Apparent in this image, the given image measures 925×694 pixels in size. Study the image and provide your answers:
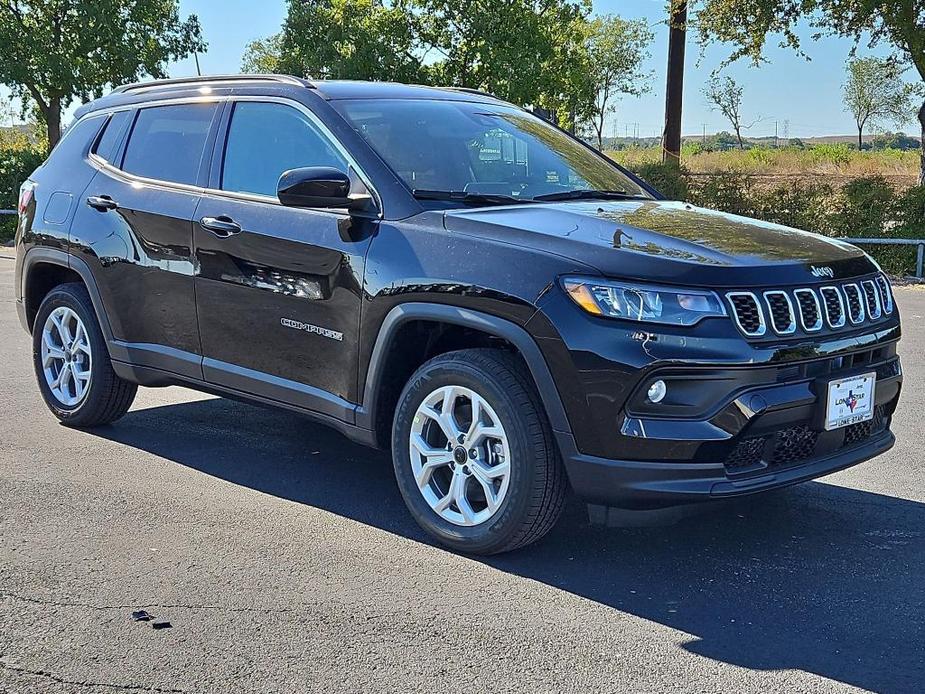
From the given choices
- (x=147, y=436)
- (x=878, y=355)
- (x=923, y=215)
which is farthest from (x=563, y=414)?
(x=923, y=215)

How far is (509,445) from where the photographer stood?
402cm

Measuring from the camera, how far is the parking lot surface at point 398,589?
330 centimetres

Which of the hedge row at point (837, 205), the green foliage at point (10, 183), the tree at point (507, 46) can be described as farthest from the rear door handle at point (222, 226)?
the tree at point (507, 46)

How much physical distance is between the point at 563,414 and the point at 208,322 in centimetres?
204

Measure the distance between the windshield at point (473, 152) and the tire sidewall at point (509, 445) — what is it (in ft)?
2.73

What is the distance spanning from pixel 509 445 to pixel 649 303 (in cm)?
73

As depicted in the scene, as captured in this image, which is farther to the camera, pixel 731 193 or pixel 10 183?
pixel 10 183

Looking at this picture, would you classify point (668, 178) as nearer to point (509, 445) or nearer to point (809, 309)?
point (809, 309)

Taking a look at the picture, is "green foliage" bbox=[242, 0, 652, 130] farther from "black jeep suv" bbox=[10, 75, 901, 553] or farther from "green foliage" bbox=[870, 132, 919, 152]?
"green foliage" bbox=[870, 132, 919, 152]

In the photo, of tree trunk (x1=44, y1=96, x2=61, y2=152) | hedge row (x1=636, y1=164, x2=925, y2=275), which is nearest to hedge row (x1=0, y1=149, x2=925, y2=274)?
hedge row (x1=636, y1=164, x2=925, y2=275)

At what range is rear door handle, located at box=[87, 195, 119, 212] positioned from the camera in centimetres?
573

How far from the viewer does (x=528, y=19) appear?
2381 cm

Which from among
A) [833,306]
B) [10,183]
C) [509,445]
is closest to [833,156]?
[10,183]

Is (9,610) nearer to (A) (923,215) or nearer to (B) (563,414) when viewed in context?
(B) (563,414)
